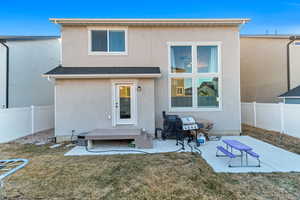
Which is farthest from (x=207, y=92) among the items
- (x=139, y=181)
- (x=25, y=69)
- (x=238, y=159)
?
(x=25, y=69)

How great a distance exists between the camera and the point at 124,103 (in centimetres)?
672

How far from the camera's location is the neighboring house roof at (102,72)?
242 inches

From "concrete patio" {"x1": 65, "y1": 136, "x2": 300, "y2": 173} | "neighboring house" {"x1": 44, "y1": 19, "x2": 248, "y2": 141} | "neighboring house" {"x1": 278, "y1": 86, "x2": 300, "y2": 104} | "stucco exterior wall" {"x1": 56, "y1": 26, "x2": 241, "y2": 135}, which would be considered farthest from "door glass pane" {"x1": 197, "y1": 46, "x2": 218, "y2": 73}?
"neighboring house" {"x1": 278, "y1": 86, "x2": 300, "y2": 104}

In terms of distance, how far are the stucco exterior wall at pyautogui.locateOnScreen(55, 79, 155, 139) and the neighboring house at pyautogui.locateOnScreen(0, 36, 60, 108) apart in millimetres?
4986

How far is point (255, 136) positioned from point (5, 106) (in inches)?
529

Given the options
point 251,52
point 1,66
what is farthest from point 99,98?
point 251,52

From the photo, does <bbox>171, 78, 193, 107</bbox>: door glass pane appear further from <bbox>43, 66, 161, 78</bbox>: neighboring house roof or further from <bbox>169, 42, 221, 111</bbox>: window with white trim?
<bbox>43, 66, 161, 78</bbox>: neighboring house roof

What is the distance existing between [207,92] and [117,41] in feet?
16.0

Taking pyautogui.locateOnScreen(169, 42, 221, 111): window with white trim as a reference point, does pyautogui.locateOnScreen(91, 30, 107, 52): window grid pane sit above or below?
above

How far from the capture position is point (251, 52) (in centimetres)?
1120

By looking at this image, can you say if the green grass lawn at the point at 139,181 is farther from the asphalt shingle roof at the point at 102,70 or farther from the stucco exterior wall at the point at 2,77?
the stucco exterior wall at the point at 2,77

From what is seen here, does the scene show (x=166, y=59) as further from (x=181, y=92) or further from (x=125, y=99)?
(x=125, y=99)

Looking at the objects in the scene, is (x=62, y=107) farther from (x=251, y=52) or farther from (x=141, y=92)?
(x=251, y=52)

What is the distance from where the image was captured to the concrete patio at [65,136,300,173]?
12.1ft
